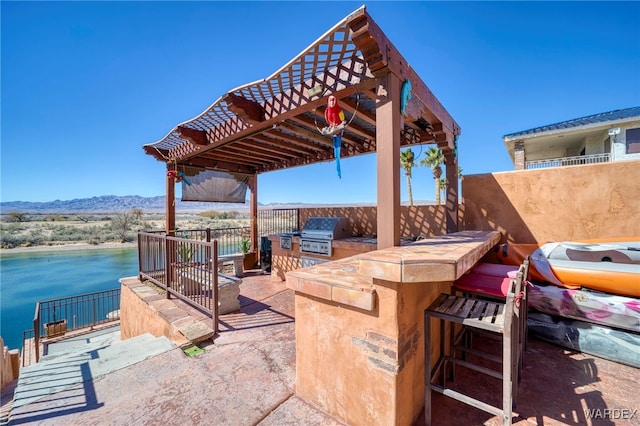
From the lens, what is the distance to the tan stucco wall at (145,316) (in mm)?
3273

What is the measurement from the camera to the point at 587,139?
1039cm

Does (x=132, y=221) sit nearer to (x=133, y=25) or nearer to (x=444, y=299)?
(x=133, y=25)

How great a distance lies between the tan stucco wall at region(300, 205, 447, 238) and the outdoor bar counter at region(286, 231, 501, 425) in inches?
106

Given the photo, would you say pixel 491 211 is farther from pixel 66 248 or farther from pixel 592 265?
pixel 66 248

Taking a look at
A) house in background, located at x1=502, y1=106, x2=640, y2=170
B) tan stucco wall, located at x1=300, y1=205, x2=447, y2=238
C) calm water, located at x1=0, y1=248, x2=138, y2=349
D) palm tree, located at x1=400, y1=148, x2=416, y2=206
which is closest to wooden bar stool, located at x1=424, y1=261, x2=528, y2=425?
tan stucco wall, located at x1=300, y1=205, x2=447, y2=238

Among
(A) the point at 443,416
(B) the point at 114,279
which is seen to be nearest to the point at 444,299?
(A) the point at 443,416

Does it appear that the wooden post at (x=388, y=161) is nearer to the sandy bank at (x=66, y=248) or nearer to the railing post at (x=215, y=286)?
the railing post at (x=215, y=286)

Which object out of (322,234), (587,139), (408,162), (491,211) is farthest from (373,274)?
(408,162)

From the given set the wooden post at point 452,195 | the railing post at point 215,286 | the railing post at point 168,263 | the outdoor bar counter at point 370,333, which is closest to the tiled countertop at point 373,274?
the outdoor bar counter at point 370,333

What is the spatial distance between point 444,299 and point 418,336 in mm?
415

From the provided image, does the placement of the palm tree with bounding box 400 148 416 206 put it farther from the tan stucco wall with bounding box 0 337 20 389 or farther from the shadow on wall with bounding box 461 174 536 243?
the tan stucco wall with bounding box 0 337 20 389

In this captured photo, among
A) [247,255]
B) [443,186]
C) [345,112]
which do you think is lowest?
[247,255]

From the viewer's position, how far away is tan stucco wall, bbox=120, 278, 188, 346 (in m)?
3.27

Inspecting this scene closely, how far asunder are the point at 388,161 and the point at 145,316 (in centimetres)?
456
